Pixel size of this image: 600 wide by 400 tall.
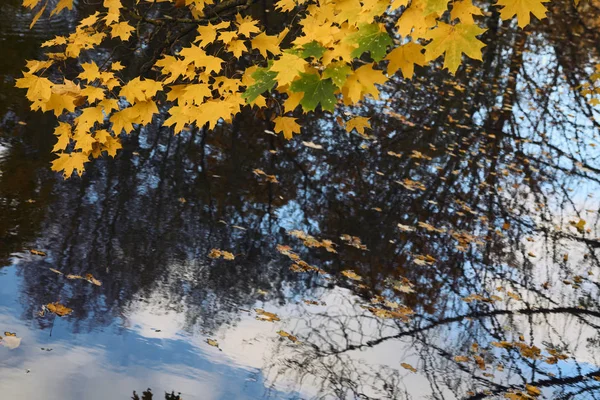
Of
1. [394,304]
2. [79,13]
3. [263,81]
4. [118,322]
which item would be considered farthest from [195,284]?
[79,13]

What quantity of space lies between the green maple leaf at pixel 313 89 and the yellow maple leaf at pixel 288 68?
3 cm

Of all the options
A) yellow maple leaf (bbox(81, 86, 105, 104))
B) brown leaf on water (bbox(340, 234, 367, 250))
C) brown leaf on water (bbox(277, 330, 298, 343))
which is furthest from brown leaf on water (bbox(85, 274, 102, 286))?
brown leaf on water (bbox(340, 234, 367, 250))

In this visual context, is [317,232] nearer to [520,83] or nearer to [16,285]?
[16,285]

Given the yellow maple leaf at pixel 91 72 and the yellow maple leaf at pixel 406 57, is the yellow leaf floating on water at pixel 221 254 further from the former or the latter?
the yellow maple leaf at pixel 406 57

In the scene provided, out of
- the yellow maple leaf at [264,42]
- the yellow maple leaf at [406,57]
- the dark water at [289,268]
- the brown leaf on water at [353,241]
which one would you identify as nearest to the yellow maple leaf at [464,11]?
the yellow maple leaf at [406,57]

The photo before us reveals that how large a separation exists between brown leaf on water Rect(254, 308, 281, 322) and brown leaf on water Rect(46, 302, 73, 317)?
48.2 inches

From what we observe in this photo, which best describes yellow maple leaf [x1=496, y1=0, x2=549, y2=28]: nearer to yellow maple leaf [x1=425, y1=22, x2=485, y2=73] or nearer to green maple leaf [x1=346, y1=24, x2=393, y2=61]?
yellow maple leaf [x1=425, y1=22, x2=485, y2=73]

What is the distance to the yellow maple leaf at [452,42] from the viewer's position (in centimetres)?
208

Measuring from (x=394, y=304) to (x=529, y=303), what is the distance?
1403 millimetres

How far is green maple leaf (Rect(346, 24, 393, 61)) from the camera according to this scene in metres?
2.05

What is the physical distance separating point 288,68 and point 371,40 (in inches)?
11.1

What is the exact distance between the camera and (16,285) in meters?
4.00

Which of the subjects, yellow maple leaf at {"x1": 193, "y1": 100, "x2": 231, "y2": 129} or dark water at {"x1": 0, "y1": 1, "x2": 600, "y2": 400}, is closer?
yellow maple leaf at {"x1": 193, "y1": 100, "x2": 231, "y2": 129}

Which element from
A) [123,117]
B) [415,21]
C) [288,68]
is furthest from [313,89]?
[123,117]
